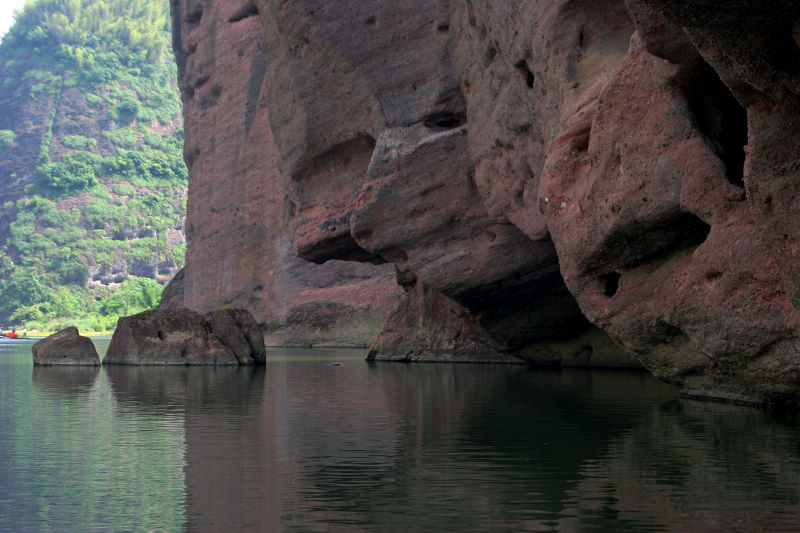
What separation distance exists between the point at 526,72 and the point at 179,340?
15568mm

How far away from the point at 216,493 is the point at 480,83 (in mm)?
17677

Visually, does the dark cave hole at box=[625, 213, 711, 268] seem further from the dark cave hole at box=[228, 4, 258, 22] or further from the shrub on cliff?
the shrub on cliff

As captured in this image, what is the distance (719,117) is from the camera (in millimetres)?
14477

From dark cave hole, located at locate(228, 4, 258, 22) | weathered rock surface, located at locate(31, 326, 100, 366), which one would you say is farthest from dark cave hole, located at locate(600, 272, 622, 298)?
dark cave hole, located at locate(228, 4, 258, 22)

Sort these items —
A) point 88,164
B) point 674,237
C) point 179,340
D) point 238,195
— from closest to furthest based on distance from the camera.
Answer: point 674,237 → point 179,340 → point 238,195 → point 88,164

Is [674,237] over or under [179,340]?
over

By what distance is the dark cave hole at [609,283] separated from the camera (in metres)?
17.2

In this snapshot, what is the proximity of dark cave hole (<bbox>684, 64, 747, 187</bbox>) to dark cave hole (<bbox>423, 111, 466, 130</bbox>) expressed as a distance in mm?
13210

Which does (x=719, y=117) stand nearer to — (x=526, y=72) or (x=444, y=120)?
(x=526, y=72)

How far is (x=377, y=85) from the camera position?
2817cm

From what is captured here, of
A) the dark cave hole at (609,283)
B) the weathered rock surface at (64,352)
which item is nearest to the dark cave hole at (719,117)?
the dark cave hole at (609,283)

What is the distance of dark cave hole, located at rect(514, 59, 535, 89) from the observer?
21473 millimetres

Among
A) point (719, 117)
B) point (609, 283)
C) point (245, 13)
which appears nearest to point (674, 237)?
point (719, 117)

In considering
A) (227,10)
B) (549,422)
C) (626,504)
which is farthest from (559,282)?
(227,10)
